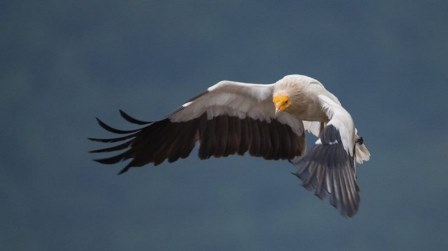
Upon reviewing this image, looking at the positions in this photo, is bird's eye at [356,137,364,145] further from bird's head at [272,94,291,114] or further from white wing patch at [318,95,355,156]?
bird's head at [272,94,291,114]

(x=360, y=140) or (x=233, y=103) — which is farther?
(x=233, y=103)

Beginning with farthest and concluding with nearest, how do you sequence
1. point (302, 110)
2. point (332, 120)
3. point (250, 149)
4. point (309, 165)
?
point (250, 149), point (302, 110), point (332, 120), point (309, 165)

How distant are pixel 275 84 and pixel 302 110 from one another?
45cm

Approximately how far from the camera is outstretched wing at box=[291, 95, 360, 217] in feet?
26.4

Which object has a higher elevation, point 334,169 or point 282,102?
point 282,102

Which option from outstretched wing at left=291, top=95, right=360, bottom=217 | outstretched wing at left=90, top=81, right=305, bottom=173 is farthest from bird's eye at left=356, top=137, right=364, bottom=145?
outstretched wing at left=291, top=95, right=360, bottom=217

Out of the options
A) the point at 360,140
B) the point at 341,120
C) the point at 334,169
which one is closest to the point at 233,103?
the point at 360,140

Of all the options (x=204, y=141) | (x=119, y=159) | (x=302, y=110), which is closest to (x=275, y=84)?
(x=302, y=110)

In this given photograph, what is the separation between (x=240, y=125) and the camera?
10.6 m

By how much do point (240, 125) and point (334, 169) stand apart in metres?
2.50

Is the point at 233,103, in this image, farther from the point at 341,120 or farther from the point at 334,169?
the point at 334,169

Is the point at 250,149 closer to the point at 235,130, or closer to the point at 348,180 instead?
the point at 235,130

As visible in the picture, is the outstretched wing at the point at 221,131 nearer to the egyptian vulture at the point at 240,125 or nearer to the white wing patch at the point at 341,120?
the egyptian vulture at the point at 240,125

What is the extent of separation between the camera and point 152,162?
412 inches
